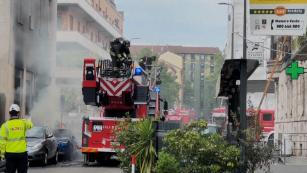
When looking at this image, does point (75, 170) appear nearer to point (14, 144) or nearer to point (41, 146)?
point (41, 146)

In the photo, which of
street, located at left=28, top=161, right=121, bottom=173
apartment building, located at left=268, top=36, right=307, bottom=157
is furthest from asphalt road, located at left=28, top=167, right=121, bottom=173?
apartment building, located at left=268, top=36, right=307, bottom=157

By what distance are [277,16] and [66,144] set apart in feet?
46.3

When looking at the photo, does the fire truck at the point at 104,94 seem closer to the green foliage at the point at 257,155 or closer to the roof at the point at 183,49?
the green foliage at the point at 257,155

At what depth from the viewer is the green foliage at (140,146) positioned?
38.6ft

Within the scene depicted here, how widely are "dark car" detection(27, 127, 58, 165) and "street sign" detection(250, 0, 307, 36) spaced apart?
32.6 feet

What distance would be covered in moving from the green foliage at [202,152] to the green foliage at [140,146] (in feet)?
2.02

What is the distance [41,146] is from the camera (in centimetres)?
2017

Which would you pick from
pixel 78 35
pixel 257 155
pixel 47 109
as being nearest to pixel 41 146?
pixel 257 155

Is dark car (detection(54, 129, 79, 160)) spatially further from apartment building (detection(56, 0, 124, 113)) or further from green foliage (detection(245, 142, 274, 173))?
green foliage (detection(245, 142, 274, 173))

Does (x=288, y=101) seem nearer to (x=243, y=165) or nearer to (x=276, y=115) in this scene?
(x=276, y=115)

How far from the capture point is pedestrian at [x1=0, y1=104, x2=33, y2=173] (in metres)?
11.6

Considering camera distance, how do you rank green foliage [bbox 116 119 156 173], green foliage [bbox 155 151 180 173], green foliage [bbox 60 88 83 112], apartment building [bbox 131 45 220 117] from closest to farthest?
green foliage [bbox 155 151 180 173]
green foliage [bbox 116 119 156 173]
green foliage [bbox 60 88 83 112]
apartment building [bbox 131 45 220 117]

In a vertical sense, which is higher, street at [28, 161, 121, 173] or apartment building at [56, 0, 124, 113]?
apartment building at [56, 0, 124, 113]

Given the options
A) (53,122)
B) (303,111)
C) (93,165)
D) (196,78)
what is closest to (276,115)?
(303,111)
